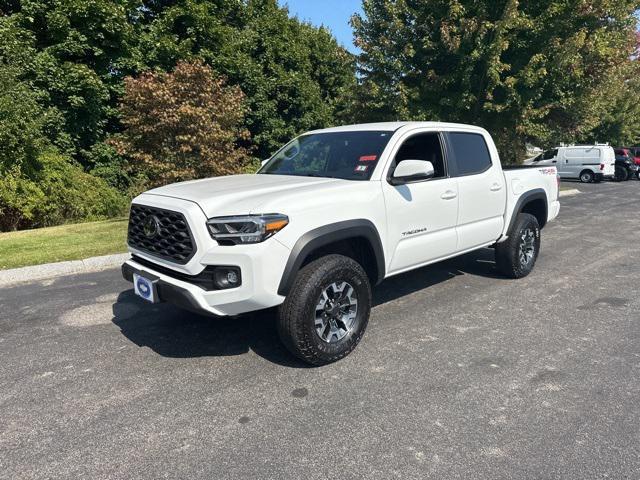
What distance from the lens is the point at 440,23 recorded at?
1351 cm

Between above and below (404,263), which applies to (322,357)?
below

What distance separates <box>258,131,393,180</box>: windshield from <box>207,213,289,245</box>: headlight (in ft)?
3.60

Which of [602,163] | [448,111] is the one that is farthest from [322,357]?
[602,163]

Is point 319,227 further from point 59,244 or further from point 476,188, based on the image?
point 59,244

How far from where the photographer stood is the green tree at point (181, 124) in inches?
396

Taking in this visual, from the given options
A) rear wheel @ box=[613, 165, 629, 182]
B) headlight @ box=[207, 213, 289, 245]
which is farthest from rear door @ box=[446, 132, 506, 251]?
rear wheel @ box=[613, 165, 629, 182]

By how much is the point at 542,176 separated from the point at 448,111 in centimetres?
930

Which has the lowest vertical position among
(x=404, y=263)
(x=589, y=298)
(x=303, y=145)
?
(x=589, y=298)

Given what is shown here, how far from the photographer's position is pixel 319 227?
336cm

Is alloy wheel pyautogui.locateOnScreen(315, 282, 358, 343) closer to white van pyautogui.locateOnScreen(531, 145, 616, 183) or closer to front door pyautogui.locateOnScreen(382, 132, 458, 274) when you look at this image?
front door pyautogui.locateOnScreen(382, 132, 458, 274)

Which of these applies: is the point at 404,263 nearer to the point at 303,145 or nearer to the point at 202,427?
the point at 303,145

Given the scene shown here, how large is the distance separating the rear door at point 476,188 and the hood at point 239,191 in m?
1.57

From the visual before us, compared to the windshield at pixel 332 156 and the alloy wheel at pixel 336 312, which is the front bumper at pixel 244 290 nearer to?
the alloy wheel at pixel 336 312

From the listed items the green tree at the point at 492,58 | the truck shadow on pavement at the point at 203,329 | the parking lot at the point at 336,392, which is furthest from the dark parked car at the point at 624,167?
the truck shadow on pavement at the point at 203,329
